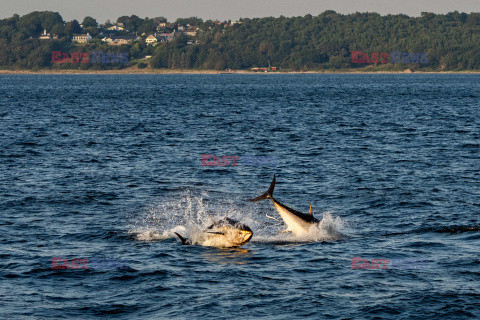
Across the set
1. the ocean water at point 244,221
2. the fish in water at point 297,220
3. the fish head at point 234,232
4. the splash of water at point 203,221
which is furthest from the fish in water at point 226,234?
the fish in water at point 297,220

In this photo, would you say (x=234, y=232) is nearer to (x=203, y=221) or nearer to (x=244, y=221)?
(x=244, y=221)

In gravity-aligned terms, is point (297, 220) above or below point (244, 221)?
above

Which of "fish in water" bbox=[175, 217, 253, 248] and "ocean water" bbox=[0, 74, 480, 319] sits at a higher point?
"fish in water" bbox=[175, 217, 253, 248]

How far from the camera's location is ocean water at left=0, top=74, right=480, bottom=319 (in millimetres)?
17938

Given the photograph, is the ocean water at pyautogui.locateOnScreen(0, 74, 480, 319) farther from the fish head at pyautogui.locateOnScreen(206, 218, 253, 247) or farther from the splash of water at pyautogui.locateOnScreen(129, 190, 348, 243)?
the fish head at pyautogui.locateOnScreen(206, 218, 253, 247)

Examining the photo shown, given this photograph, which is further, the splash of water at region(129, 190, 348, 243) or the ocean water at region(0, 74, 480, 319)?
the splash of water at region(129, 190, 348, 243)

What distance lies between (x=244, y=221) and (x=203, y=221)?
1931mm

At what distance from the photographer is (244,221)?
2777cm

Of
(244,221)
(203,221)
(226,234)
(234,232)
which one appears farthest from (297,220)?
(203,221)

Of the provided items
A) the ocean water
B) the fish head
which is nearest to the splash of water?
the ocean water

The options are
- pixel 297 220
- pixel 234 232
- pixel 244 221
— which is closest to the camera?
pixel 234 232

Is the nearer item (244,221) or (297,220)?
(297,220)

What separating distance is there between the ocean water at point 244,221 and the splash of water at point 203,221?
0.30 ft

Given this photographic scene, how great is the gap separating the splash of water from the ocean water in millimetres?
93
